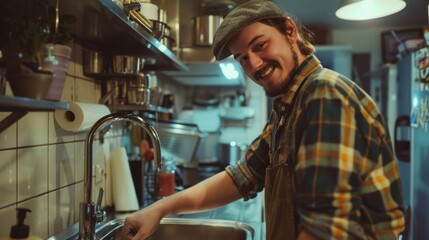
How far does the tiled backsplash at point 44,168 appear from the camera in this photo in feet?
3.44

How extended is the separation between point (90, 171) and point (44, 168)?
6.0 inches

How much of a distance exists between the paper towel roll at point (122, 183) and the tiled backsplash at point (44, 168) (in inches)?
9.3

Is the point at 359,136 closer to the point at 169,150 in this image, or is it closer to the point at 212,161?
the point at 169,150

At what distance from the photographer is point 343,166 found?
2.43 ft

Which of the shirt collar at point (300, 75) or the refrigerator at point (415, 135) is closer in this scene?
the shirt collar at point (300, 75)

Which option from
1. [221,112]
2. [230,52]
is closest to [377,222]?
[230,52]

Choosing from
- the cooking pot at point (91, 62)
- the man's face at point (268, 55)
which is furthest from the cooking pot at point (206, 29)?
the man's face at point (268, 55)

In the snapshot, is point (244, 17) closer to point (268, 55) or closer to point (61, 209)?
point (268, 55)

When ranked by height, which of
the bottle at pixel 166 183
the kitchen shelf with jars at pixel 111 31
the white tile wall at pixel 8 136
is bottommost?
the bottle at pixel 166 183

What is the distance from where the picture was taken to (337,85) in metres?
0.79

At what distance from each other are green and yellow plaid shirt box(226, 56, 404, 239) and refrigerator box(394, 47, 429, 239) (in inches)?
58.3

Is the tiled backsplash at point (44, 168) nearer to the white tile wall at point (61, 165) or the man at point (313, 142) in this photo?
the white tile wall at point (61, 165)

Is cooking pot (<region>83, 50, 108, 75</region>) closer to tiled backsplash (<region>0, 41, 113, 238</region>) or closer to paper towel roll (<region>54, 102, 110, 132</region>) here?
tiled backsplash (<region>0, 41, 113, 238</region>)

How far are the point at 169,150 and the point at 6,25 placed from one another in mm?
1666
